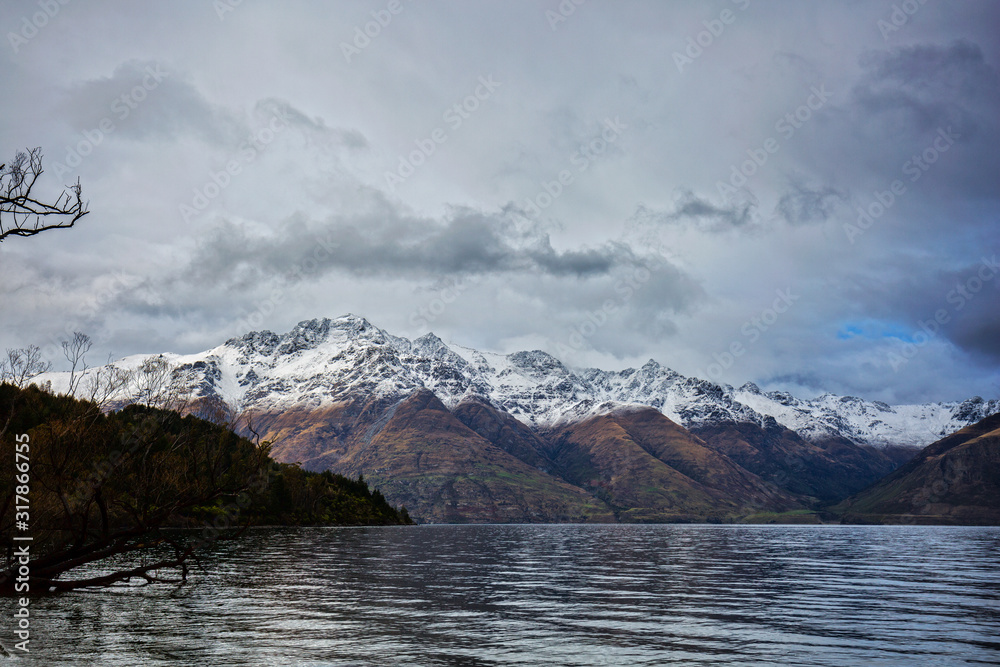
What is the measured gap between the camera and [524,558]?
114m

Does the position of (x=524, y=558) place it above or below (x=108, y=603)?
below

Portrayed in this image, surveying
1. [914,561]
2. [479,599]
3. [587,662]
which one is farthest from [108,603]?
[914,561]

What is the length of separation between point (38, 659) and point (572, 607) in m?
34.1

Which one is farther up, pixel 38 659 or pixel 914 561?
pixel 38 659

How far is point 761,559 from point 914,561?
2480 cm

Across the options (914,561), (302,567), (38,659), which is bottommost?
(914,561)

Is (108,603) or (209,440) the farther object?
(108,603)

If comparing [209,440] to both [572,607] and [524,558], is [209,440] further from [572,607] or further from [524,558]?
[524,558]

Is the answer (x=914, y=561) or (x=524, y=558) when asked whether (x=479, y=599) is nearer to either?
(x=524, y=558)

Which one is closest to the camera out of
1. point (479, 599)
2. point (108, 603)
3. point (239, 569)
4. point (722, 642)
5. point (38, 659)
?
point (38, 659)

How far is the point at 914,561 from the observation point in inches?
4451

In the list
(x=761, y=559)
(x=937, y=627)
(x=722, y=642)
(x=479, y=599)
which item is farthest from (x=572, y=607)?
(x=761, y=559)

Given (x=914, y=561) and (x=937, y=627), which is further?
(x=914, y=561)

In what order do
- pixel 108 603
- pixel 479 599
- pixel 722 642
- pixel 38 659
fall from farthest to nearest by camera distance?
pixel 479 599
pixel 108 603
pixel 722 642
pixel 38 659
